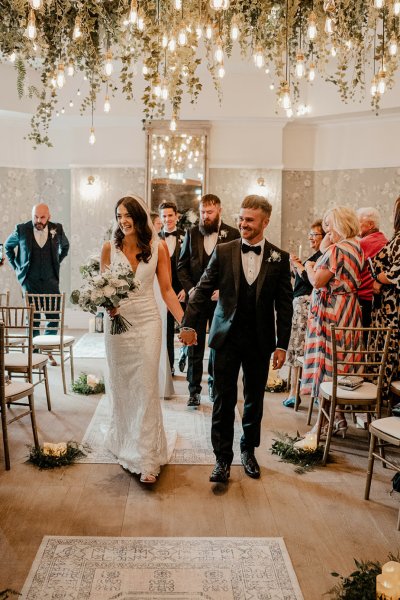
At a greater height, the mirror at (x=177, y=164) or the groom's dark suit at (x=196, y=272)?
the mirror at (x=177, y=164)

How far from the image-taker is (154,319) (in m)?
4.38

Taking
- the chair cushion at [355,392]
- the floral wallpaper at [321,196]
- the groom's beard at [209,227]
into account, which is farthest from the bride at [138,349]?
the floral wallpaper at [321,196]

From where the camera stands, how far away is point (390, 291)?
5.03m

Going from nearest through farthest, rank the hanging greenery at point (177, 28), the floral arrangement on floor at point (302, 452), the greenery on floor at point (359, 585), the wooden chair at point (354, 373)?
the greenery on floor at point (359, 585) → the wooden chair at point (354, 373) → the floral arrangement on floor at point (302, 452) → the hanging greenery at point (177, 28)

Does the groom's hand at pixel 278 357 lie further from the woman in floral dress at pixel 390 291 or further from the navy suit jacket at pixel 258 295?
the woman in floral dress at pixel 390 291

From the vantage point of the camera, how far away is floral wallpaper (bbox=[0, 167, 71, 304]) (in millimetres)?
11141

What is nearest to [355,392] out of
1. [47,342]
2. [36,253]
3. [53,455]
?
[53,455]

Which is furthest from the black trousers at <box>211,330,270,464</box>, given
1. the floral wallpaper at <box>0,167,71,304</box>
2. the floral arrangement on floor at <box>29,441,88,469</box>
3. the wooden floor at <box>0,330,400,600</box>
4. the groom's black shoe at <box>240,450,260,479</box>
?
the floral wallpaper at <box>0,167,71,304</box>

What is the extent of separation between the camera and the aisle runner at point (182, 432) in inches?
185

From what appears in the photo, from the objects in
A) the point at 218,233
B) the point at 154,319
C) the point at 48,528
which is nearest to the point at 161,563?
the point at 48,528

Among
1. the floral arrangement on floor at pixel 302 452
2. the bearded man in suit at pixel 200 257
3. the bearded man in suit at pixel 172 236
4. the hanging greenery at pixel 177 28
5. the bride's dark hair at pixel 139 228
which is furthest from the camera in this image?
the bearded man in suit at pixel 172 236

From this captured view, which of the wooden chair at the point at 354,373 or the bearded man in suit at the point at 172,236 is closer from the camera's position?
A: the wooden chair at the point at 354,373

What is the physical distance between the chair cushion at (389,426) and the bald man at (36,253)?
5493 millimetres

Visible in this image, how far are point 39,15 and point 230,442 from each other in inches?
206
